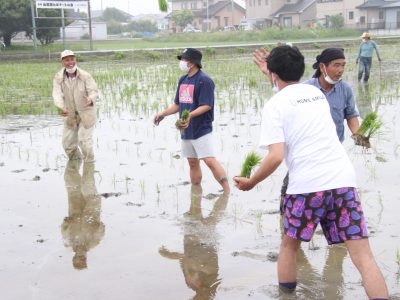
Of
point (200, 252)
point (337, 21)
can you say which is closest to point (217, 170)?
point (200, 252)

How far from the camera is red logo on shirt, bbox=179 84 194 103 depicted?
219 inches

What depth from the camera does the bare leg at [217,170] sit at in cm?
568

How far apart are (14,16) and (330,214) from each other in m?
34.1

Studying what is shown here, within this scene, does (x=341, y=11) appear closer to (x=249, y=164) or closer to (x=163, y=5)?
(x=163, y=5)

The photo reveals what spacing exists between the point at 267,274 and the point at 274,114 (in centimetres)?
134

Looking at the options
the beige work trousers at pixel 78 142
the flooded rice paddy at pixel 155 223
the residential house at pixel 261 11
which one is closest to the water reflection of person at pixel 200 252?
the flooded rice paddy at pixel 155 223

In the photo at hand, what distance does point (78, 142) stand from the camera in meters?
7.65

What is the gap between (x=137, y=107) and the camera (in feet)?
39.1

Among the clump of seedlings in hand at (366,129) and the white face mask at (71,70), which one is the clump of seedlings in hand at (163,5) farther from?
the white face mask at (71,70)

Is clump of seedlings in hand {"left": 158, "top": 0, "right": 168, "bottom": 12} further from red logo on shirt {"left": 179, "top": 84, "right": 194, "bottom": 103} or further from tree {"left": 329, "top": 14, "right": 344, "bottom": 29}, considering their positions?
tree {"left": 329, "top": 14, "right": 344, "bottom": 29}

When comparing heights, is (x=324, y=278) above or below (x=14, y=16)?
below

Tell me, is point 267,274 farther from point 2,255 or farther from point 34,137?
point 34,137

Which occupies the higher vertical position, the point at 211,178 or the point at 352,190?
the point at 352,190

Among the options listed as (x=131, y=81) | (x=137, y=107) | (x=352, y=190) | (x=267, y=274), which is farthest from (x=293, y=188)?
(x=131, y=81)
